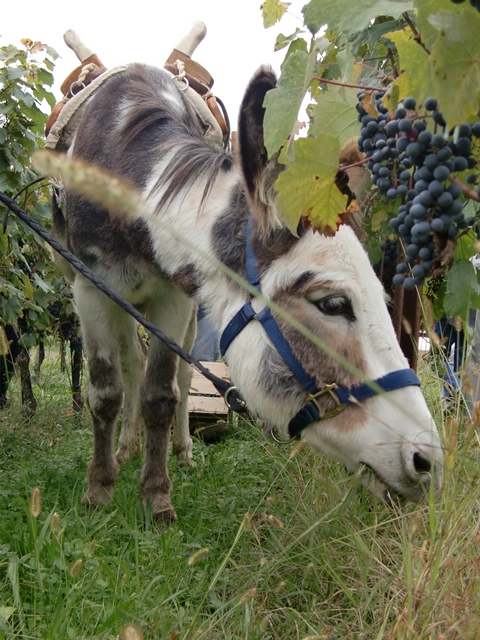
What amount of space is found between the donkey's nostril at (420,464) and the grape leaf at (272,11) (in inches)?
60.2

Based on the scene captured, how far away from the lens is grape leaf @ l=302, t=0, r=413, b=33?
0.91 meters

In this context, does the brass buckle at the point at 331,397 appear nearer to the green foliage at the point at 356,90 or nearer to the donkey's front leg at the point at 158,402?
the green foliage at the point at 356,90

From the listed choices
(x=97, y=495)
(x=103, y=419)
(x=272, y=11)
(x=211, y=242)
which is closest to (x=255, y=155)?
(x=211, y=242)

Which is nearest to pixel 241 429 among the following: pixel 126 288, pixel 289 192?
pixel 126 288

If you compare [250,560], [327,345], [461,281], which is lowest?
[250,560]

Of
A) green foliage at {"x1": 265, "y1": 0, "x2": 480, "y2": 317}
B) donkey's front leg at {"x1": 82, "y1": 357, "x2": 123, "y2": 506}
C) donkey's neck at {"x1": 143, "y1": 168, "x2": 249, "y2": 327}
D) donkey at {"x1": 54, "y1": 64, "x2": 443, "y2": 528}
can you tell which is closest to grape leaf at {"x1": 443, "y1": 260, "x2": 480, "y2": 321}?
green foliage at {"x1": 265, "y1": 0, "x2": 480, "y2": 317}

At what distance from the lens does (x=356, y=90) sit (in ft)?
4.41

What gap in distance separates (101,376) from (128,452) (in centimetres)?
109

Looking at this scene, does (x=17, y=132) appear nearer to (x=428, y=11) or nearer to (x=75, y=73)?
(x=75, y=73)

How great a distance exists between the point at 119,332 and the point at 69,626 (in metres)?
1.67

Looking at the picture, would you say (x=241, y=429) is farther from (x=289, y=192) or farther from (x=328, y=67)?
(x=289, y=192)

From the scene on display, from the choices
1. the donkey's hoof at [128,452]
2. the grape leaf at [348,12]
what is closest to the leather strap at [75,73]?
the donkey's hoof at [128,452]

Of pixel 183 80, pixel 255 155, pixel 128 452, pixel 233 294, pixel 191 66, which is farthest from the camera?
pixel 128 452

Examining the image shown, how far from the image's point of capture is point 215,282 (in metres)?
2.22
